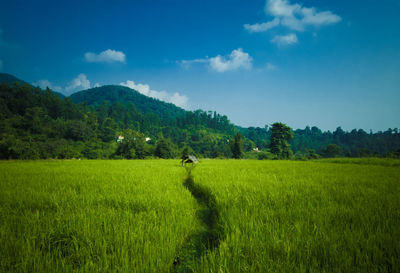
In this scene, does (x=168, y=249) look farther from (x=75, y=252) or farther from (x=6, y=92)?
(x=6, y=92)

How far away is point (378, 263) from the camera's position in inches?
54.9

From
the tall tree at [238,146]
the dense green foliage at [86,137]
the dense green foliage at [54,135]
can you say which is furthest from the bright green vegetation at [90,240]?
the tall tree at [238,146]

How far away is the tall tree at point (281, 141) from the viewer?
4447cm

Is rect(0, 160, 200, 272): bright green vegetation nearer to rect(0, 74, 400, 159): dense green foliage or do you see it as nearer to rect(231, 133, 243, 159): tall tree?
rect(0, 74, 400, 159): dense green foliage

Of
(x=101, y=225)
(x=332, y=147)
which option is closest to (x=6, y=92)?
(x=101, y=225)

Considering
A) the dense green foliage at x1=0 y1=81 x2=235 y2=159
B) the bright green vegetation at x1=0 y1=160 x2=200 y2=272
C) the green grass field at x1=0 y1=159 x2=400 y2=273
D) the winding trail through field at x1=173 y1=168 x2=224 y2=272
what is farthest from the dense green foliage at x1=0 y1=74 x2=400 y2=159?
the bright green vegetation at x1=0 y1=160 x2=200 y2=272

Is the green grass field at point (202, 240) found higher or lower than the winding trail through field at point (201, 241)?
higher

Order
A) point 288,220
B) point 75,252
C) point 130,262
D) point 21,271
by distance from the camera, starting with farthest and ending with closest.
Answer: point 288,220, point 75,252, point 130,262, point 21,271

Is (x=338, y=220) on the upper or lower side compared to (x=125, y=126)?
lower

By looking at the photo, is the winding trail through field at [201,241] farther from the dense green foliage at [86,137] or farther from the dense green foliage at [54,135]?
the dense green foliage at [54,135]

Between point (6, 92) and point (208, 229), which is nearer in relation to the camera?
point (208, 229)

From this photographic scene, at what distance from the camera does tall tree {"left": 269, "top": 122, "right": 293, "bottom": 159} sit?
146 feet

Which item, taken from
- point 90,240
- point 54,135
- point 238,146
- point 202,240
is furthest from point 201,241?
point 54,135

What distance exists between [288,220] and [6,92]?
92.4 m
